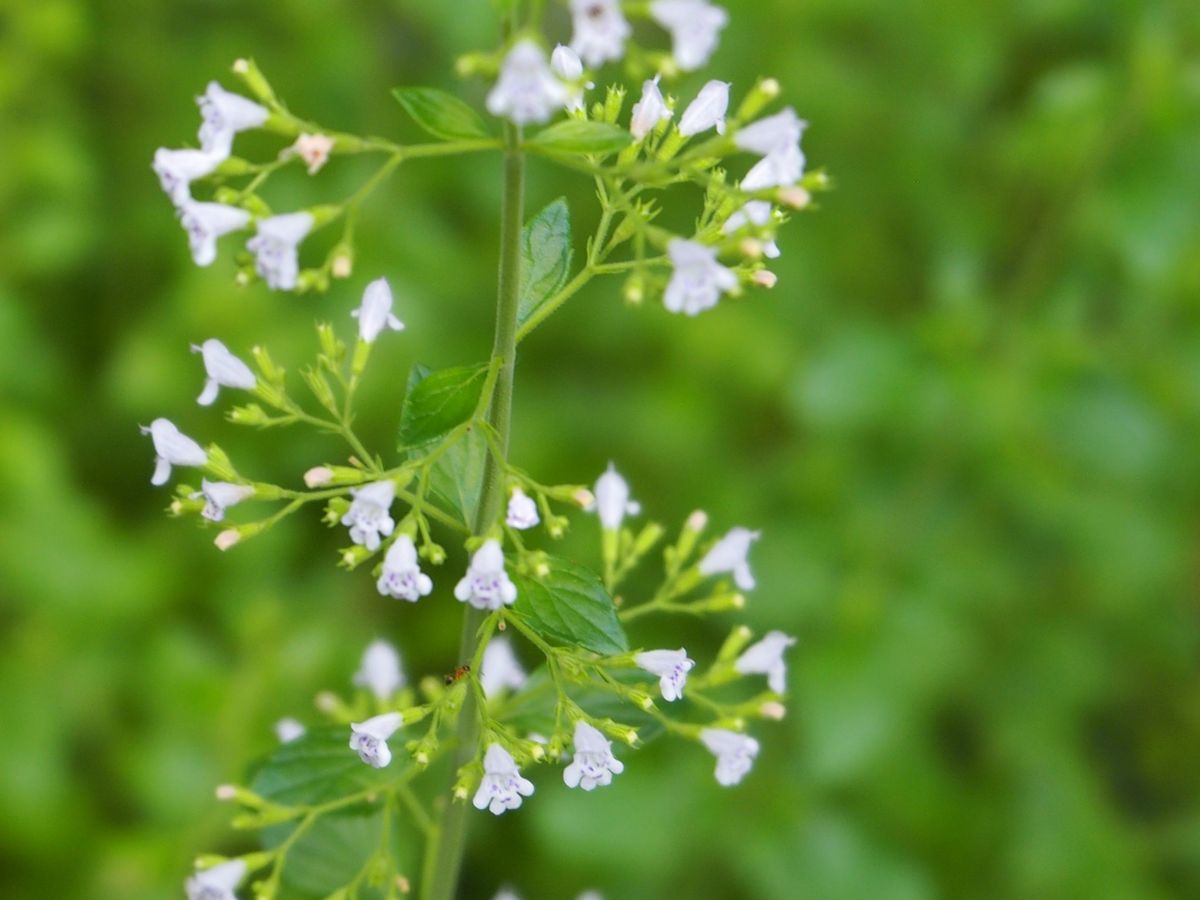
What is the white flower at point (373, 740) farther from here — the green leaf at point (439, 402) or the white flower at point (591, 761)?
the green leaf at point (439, 402)

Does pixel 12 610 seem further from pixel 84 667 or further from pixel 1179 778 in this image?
pixel 1179 778

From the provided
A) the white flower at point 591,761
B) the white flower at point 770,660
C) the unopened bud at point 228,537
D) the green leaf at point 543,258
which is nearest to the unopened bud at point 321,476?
the unopened bud at point 228,537

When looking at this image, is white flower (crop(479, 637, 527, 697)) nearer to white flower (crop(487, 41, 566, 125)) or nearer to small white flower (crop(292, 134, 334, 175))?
small white flower (crop(292, 134, 334, 175))

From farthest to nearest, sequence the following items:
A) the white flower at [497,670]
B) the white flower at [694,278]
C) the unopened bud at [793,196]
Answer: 1. the white flower at [497,670]
2. the unopened bud at [793,196]
3. the white flower at [694,278]

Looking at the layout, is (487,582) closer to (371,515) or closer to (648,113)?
(371,515)

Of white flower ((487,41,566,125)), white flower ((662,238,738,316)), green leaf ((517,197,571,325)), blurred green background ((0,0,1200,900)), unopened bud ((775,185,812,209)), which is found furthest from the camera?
blurred green background ((0,0,1200,900))

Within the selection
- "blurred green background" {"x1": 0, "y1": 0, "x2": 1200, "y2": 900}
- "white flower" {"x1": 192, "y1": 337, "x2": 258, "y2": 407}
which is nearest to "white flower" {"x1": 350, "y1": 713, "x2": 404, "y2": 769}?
"white flower" {"x1": 192, "y1": 337, "x2": 258, "y2": 407}

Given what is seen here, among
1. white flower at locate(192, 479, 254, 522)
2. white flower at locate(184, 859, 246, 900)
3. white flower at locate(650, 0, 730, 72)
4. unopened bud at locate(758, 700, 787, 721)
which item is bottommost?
white flower at locate(184, 859, 246, 900)

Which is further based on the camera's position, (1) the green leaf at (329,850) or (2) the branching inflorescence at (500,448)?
(1) the green leaf at (329,850)
